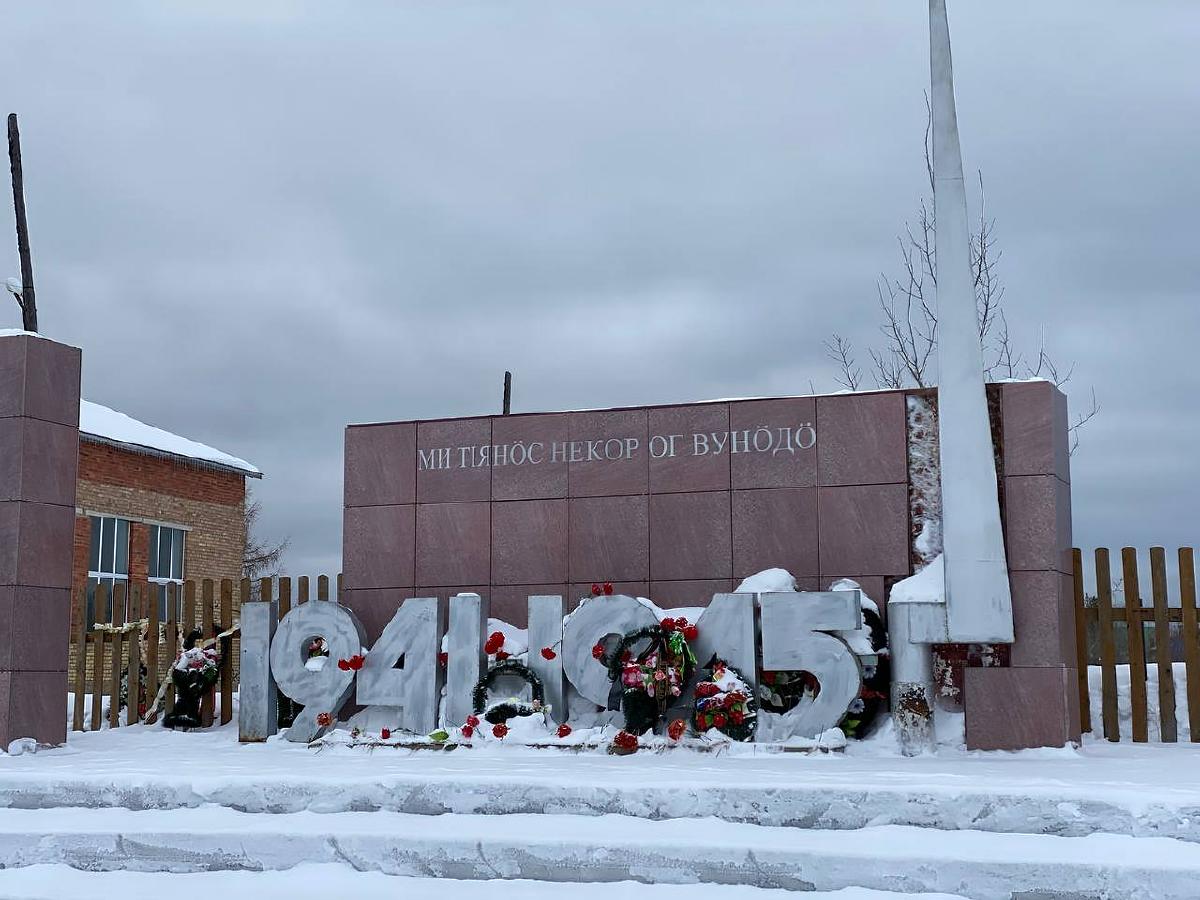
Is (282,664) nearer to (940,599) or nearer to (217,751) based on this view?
(217,751)

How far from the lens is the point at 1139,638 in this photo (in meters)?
12.2

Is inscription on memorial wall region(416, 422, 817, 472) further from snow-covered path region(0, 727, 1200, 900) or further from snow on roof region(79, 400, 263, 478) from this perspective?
snow on roof region(79, 400, 263, 478)

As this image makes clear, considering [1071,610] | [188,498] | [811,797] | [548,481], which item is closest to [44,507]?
[548,481]

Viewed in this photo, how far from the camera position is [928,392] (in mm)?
12000

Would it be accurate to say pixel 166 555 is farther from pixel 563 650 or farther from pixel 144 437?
pixel 563 650

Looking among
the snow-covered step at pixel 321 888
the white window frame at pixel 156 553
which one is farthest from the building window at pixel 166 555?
the snow-covered step at pixel 321 888

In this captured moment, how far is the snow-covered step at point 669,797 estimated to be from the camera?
716 centimetres

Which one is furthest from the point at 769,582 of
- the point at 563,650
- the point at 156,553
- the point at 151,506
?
the point at 156,553

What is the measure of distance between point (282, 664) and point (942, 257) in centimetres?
727

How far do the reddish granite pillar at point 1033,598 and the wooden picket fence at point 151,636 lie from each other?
22.8ft

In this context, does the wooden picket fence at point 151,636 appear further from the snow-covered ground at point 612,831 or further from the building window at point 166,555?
the building window at point 166,555

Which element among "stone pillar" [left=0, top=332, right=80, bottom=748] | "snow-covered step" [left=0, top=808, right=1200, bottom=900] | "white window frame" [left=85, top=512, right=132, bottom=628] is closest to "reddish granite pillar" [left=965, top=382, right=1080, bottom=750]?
"snow-covered step" [left=0, top=808, right=1200, bottom=900]

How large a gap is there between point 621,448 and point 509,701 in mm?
2792

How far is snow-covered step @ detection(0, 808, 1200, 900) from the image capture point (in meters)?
6.60
